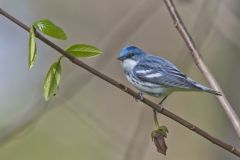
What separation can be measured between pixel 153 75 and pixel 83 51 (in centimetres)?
55

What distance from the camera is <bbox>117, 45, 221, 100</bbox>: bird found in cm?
138

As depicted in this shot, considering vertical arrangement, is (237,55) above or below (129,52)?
above

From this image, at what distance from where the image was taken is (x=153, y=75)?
1508 millimetres

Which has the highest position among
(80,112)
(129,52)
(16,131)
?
(129,52)

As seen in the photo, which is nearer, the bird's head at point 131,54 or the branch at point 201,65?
the branch at point 201,65

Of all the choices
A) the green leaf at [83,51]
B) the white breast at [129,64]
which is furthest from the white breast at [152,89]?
the green leaf at [83,51]

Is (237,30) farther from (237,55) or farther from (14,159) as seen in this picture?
(14,159)

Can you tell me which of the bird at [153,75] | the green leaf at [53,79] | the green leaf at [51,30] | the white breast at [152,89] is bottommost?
the green leaf at [53,79]

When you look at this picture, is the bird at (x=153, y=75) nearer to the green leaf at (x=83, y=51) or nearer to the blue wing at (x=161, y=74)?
the blue wing at (x=161, y=74)

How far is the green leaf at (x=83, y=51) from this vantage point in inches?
38.6

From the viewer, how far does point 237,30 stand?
196 centimetres

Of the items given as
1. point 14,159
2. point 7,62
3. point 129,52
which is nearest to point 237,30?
point 129,52

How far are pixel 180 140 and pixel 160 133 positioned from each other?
2548mm

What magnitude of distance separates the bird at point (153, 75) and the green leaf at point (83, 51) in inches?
13.1
